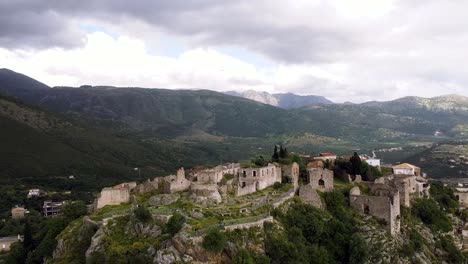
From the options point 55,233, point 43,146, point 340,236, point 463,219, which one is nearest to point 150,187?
point 55,233

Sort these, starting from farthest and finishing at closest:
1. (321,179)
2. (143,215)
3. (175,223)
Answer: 1. (321,179)
2. (143,215)
3. (175,223)

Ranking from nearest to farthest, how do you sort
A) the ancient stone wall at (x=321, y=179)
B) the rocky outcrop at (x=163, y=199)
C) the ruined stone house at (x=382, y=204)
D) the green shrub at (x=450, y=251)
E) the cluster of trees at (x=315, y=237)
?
the cluster of trees at (x=315, y=237)
the rocky outcrop at (x=163, y=199)
the ruined stone house at (x=382, y=204)
the green shrub at (x=450, y=251)
the ancient stone wall at (x=321, y=179)

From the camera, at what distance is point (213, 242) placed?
155 feet

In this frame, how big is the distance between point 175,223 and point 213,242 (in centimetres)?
470

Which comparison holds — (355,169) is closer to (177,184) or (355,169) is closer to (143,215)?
(177,184)

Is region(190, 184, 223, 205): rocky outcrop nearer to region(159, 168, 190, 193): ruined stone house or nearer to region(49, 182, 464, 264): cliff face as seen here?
region(49, 182, 464, 264): cliff face

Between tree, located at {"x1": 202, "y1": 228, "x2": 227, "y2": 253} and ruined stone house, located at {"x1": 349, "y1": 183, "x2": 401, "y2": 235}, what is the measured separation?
24.1 m

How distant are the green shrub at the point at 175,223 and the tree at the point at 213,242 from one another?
10.8ft

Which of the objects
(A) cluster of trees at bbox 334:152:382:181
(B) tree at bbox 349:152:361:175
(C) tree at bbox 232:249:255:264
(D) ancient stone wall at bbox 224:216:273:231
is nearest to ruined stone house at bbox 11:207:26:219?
(A) cluster of trees at bbox 334:152:382:181

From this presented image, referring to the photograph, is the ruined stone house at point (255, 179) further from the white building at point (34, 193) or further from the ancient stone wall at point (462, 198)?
the white building at point (34, 193)

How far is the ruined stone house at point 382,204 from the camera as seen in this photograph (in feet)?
201

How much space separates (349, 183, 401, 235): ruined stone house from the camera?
201 feet

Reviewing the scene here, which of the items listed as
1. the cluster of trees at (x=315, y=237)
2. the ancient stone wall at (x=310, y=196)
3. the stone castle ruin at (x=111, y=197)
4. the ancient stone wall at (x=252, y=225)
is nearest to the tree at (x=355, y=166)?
the cluster of trees at (x=315, y=237)

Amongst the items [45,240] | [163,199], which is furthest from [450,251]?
[45,240]
